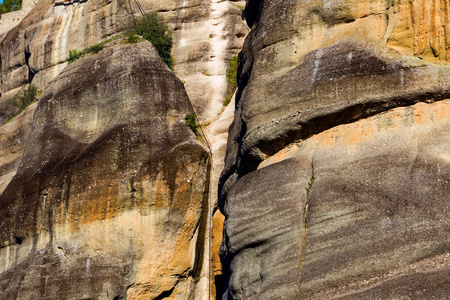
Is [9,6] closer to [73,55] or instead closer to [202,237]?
[73,55]

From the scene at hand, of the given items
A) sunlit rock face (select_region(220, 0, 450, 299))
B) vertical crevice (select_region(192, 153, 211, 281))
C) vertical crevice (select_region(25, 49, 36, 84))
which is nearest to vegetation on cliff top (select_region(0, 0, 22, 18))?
vertical crevice (select_region(25, 49, 36, 84))

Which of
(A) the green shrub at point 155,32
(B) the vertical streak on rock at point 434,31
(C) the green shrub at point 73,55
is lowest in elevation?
(C) the green shrub at point 73,55

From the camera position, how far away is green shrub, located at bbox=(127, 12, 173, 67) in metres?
20.3

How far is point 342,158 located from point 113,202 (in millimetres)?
6183

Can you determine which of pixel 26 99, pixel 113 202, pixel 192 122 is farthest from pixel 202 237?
pixel 26 99

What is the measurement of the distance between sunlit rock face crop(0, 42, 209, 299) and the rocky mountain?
0.11ft

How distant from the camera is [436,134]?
1046 centimetres

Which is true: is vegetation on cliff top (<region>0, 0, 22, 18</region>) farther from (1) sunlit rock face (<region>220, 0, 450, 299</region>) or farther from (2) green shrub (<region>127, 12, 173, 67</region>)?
(1) sunlit rock face (<region>220, 0, 450, 299</region>)

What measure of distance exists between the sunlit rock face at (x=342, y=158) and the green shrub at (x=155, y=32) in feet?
22.2

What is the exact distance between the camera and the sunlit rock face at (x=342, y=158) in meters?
9.54

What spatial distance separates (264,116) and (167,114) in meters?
4.87

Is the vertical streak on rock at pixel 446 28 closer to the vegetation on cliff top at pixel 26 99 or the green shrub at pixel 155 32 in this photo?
the green shrub at pixel 155 32

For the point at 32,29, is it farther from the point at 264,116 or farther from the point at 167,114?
the point at 264,116

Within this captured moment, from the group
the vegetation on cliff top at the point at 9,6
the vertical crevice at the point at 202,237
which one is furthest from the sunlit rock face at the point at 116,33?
the vegetation on cliff top at the point at 9,6
